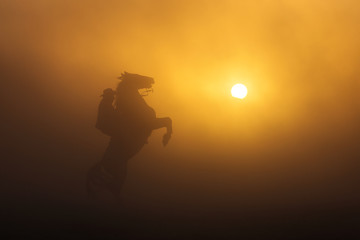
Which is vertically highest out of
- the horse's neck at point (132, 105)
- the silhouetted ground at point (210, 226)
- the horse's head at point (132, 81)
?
the horse's head at point (132, 81)

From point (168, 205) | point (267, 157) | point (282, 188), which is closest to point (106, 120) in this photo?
point (168, 205)

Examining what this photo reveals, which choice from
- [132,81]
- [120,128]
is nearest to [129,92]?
[132,81]

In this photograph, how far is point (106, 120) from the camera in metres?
13.3

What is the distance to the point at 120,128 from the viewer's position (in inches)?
523

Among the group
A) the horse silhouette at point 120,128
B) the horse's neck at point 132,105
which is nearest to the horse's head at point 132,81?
the horse silhouette at point 120,128

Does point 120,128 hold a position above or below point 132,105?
below

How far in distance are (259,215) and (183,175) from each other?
5.35 m

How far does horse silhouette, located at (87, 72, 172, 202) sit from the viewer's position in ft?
43.4

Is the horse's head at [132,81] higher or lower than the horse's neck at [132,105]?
higher

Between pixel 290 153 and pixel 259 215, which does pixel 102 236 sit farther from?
pixel 290 153

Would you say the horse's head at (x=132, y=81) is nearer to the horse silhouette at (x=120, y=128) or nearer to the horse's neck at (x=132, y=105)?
the horse silhouette at (x=120, y=128)

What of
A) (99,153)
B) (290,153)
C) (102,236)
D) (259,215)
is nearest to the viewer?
(102,236)

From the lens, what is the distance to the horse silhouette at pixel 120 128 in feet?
43.4

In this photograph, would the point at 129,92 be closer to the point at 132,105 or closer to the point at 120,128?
the point at 132,105
